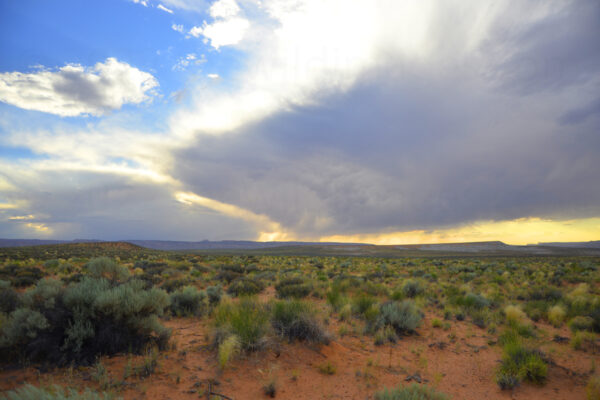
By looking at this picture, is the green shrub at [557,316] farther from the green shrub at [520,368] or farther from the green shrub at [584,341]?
the green shrub at [520,368]

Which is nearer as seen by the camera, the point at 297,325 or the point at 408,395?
the point at 408,395

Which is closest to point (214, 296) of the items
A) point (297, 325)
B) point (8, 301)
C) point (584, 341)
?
point (297, 325)

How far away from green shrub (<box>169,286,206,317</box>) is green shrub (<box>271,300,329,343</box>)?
11.6 feet

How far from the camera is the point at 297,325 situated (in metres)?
7.60

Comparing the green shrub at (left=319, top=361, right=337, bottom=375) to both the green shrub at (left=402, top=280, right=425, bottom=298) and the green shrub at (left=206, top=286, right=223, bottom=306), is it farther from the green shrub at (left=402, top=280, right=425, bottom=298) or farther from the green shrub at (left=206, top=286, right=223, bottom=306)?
the green shrub at (left=402, top=280, right=425, bottom=298)

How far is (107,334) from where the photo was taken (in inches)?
235

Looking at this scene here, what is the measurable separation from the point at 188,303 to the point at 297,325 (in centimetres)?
484

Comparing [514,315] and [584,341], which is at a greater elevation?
[514,315]

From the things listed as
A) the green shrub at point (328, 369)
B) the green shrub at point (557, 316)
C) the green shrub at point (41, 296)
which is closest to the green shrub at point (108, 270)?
the green shrub at point (41, 296)

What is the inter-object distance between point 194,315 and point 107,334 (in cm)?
411

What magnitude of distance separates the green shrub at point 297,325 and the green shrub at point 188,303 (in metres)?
3.53

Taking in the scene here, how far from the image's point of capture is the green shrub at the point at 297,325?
24.4 feet

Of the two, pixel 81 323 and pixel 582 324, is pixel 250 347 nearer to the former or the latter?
pixel 81 323

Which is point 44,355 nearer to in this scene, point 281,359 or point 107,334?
point 107,334
